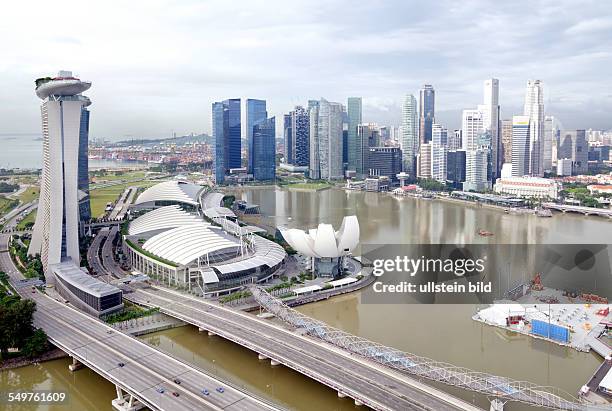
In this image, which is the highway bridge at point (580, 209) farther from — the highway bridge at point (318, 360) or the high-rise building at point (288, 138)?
the high-rise building at point (288, 138)

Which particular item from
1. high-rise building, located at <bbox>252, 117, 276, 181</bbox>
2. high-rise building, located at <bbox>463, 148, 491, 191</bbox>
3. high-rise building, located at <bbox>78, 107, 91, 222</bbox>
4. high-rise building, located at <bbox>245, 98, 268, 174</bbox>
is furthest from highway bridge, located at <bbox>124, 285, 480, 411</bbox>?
high-rise building, located at <bbox>245, 98, 268, 174</bbox>

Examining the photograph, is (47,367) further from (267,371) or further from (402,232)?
(402,232)

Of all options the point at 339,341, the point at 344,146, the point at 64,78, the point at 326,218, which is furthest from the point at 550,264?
the point at 344,146

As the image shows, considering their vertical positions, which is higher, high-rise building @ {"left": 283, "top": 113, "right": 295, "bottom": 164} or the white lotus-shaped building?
high-rise building @ {"left": 283, "top": 113, "right": 295, "bottom": 164}

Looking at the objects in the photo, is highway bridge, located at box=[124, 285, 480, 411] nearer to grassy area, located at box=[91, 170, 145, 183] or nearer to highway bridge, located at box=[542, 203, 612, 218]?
highway bridge, located at box=[542, 203, 612, 218]

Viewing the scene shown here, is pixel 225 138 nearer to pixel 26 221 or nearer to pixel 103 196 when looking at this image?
pixel 103 196
